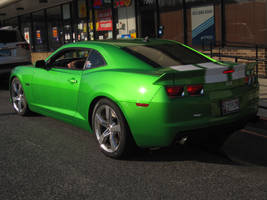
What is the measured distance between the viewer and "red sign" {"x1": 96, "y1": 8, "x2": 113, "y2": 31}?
60.7 feet

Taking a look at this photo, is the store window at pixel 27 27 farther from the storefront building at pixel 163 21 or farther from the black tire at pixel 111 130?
the black tire at pixel 111 130

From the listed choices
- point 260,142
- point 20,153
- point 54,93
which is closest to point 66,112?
point 54,93

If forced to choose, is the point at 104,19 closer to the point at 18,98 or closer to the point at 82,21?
the point at 82,21

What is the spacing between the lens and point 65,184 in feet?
13.2

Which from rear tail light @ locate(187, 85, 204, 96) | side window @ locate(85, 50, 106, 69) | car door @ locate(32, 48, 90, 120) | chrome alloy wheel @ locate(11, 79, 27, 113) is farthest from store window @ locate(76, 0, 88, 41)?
rear tail light @ locate(187, 85, 204, 96)

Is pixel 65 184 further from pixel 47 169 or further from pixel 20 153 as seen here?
pixel 20 153

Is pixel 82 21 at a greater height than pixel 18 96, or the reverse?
pixel 82 21

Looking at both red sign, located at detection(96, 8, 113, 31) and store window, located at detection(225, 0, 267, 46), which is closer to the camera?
store window, located at detection(225, 0, 267, 46)

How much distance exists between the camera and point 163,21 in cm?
1562

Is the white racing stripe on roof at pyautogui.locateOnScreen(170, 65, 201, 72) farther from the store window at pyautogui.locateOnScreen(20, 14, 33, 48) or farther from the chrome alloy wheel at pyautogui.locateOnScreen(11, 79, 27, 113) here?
the store window at pyautogui.locateOnScreen(20, 14, 33, 48)

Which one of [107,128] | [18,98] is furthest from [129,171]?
[18,98]

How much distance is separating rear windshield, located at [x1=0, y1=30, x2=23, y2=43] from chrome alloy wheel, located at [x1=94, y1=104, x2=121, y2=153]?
29.0ft

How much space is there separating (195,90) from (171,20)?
11303mm

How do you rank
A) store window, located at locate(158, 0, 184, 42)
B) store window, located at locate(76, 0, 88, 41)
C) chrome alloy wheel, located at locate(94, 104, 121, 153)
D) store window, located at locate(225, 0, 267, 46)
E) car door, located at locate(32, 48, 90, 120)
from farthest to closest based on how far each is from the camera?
store window, located at locate(76, 0, 88, 41), store window, located at locate(158, 0, 184, 42), store window, located at locate(225, 0, 267, 46), car door, located at locate(32, 48, 90, 120), chrome alloy wheel, located at locate(94, 104, 121, 153)
